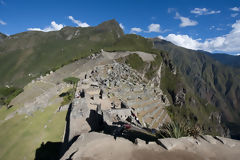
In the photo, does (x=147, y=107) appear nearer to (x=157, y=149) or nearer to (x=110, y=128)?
(x=110, y=128)

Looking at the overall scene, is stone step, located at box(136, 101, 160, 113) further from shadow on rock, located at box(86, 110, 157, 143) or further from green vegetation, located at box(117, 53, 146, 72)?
green vegetation, located at box(117, 53, 146, 72)

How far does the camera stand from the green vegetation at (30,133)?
1814 cm

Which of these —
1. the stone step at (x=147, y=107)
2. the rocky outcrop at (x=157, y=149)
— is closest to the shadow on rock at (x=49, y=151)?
the rocky outcrop at (x=157, y=149)

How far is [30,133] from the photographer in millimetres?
21688

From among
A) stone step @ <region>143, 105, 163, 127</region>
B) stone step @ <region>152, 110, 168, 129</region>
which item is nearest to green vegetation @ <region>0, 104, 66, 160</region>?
stone step @ <region>143, 105, 163, 127</region>

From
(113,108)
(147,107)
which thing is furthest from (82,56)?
(113,108)

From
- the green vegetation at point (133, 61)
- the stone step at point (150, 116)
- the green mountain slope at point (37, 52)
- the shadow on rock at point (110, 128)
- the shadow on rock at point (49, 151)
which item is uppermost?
the green mountain slope at point (37, 52)

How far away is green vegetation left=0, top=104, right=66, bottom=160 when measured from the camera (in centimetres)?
1814

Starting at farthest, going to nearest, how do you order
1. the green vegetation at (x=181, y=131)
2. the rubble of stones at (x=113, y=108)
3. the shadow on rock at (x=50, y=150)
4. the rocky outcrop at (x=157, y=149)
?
the rubble of stones at (x=113, y=108) → the shadow on rock at (x=50, y=150) → the green vegetation at (x=181, y=131) → the rocky outcrop at (x=157, y=149)

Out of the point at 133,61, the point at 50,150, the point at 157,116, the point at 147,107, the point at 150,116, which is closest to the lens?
the point at 50,150

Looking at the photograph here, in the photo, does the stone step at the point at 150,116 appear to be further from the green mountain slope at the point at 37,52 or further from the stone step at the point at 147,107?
the green mountain slope at the point at 37,52

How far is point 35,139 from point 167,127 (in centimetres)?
2028

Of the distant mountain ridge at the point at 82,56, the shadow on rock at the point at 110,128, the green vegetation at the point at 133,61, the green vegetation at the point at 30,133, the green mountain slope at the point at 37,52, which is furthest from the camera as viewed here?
the green mountain slope at the point at 37,52

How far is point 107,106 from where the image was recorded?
2334cm
